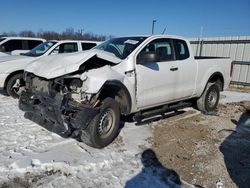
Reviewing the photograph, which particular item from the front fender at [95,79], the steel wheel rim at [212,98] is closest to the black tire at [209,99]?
the steel wheel rim at [212,98]

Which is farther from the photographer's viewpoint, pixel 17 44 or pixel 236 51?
pixel 236 51

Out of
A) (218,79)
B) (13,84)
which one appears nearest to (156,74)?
(218,79)

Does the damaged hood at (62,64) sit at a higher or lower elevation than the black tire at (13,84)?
higher

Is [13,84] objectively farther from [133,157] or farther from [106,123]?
[133,157]

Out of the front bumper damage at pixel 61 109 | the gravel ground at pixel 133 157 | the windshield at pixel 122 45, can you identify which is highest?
the windshield at pixel 122 45

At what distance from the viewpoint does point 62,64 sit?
14.8 ft

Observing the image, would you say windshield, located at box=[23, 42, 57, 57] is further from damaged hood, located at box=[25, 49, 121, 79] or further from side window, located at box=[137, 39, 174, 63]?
side window, located at box=[137, 39, 174, 63]

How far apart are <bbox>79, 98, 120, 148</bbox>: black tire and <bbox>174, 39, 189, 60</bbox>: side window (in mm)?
2303

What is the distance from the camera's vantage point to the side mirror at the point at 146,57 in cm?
514

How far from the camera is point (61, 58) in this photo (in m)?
4.71

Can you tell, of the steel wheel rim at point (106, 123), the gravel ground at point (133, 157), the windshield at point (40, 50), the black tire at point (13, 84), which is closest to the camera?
the gravel ground at point (133, 157)

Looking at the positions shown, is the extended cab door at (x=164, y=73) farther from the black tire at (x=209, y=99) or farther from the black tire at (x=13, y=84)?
the black tire at (x=13, y=84)

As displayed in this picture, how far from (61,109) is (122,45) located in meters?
2.14

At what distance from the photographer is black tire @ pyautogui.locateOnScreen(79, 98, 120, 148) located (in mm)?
4410
